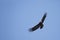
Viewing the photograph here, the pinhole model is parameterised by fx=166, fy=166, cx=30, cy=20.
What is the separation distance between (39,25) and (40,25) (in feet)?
0.09

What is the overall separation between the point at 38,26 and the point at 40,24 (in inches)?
2.7

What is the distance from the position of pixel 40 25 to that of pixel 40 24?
0.02m

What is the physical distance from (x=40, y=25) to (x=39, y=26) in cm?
4

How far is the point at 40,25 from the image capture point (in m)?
3.86

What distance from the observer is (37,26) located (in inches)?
154

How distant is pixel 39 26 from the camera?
388 centimetres

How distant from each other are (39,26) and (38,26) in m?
0.02

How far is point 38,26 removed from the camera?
153 inches

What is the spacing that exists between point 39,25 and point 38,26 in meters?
0.03

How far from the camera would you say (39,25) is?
388 centimetres

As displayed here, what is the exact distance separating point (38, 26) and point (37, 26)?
1.1 inches

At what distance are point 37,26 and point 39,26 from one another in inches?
2.1
